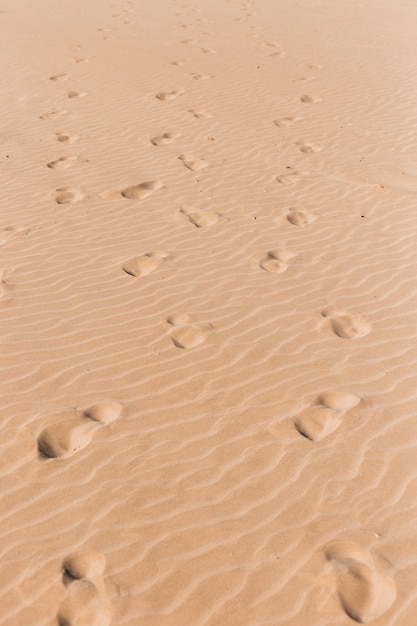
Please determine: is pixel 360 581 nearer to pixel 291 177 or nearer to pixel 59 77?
pixel 291 177

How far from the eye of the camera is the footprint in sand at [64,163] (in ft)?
23.7

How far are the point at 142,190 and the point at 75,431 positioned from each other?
353 centimetres

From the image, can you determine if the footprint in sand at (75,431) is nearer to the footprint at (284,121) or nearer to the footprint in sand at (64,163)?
the footprint in sand at (64,163)

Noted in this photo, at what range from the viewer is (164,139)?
26.2ft

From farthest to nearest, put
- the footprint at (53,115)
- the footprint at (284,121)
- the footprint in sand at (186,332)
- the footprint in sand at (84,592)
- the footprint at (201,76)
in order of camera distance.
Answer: the footprint at (201,76) < the footprint at (53,115) < the footprint at (284,121) < the footprint in sand at (186,332) < the footprint in sand at (84,592)

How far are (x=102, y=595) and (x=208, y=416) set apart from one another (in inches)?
51.7

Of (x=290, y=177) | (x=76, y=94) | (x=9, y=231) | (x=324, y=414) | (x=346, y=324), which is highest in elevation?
(x=290, y=177)

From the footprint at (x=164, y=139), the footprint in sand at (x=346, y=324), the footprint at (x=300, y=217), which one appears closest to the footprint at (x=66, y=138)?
the footprint at (x=164, y=139)

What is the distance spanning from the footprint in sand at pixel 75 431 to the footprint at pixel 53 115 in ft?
19.1

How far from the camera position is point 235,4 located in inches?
600

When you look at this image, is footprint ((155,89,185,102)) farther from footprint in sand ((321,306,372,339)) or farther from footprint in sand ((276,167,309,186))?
footprint in sand ((321,306,372,339))

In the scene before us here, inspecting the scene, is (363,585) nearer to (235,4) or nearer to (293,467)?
(293,467)

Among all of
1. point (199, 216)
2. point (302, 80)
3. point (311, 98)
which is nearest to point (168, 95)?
point (311, 98)

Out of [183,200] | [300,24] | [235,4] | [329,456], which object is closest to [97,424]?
[329,456]
